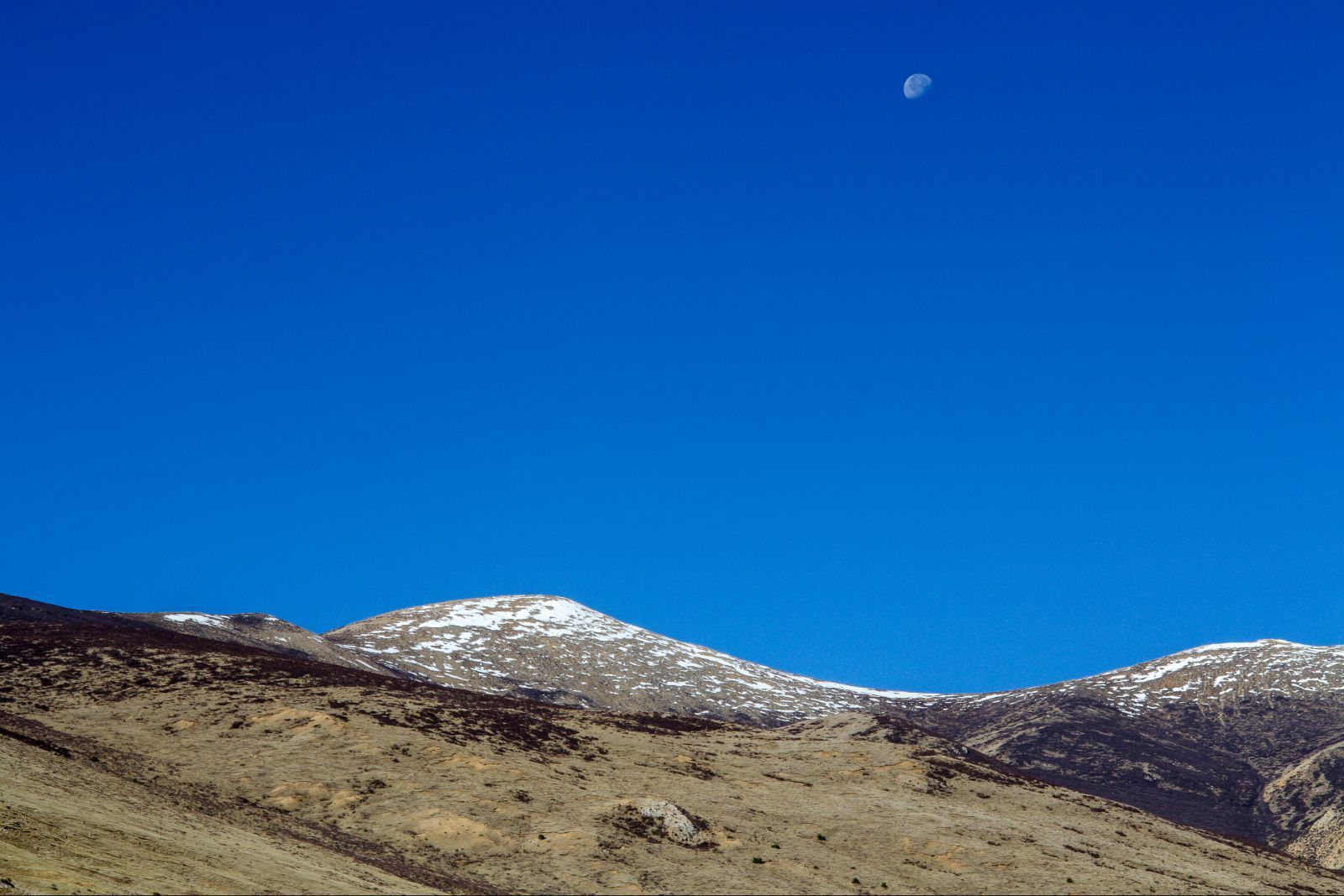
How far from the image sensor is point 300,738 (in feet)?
181

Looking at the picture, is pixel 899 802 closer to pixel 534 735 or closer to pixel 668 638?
pixel 534 735

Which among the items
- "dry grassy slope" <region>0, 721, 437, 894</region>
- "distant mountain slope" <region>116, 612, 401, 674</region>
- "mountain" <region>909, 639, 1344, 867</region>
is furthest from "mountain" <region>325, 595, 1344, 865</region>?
"dry grassy slope" <region>0, 721, 437, 894</region>

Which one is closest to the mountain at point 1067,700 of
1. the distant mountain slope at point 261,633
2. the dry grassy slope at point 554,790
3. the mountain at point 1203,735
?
the mountain at point 1203,735

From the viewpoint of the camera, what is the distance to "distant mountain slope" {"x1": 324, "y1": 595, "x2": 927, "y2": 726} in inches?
5595

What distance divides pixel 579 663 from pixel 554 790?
10598cm

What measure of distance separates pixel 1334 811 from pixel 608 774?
8665 cm

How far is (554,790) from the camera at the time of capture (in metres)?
53.1

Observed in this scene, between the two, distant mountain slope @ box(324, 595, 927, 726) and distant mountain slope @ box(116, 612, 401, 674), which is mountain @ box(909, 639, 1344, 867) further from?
distant mountain slope @ box(116, 612, 401, 674)

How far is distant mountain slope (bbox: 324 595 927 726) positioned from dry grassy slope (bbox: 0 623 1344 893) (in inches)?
2608

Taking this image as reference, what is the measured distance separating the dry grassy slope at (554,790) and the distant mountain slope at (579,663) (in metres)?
66.2

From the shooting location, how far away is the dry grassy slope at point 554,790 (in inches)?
1839

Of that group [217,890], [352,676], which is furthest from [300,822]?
[352,676]

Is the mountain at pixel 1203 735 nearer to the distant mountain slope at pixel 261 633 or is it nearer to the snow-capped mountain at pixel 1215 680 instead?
the snow-capped mountain at pixel 1215 680

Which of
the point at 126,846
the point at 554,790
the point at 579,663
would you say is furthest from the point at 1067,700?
the point at 126,846
